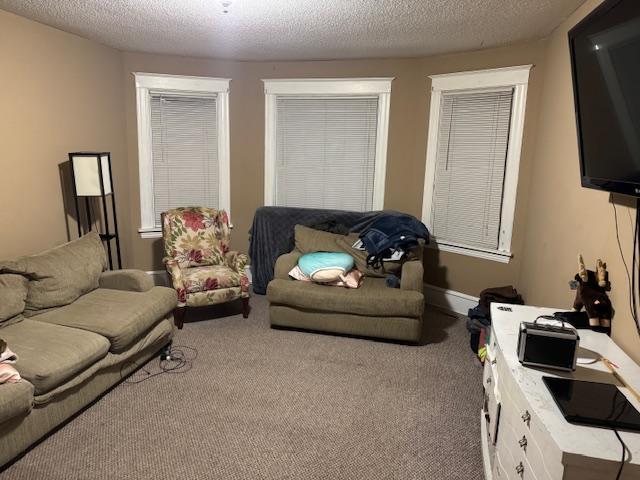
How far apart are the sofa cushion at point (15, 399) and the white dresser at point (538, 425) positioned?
213cm

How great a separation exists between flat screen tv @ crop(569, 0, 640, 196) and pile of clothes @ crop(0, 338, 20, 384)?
109 inches

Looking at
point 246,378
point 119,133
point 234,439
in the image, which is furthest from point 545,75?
point 119,133

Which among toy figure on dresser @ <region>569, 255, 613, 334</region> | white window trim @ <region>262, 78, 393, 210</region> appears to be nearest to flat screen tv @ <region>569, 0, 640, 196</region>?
toy figure on dresser @ <region>569, 255, 613, 334</region>

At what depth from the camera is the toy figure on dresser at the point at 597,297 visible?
6.89 feet

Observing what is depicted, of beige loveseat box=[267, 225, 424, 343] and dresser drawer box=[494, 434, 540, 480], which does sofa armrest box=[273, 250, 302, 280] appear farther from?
dresser drawer box=[494, 434, 540, 480]

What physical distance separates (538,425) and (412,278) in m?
2.22

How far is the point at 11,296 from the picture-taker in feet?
8.89

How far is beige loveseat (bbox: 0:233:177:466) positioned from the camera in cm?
224

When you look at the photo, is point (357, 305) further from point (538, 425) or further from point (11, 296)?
point (11, 296)

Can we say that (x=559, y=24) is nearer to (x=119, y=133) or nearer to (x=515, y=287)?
(x=515, y=287)

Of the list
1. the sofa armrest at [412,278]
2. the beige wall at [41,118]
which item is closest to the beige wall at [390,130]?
the beige wall at [41,118]

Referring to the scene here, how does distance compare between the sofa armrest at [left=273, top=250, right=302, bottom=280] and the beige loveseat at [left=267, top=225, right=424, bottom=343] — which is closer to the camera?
the beige loveseat at [left=267, top=225, right=424, bottom=343]

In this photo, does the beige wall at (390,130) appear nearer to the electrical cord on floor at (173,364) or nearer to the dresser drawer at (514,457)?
the electrical cord on floor at (173,364)

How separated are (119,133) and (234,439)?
3.25 metres
